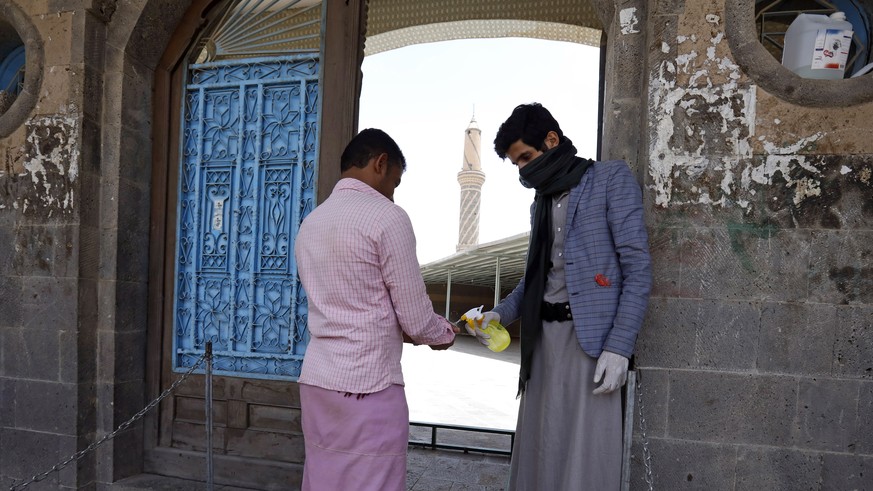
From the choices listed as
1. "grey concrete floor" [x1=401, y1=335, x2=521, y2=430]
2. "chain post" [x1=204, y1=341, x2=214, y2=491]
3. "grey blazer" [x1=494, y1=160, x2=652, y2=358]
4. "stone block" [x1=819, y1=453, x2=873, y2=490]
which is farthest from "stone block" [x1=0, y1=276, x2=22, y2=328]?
"stone block" [x1=819, y1=453, x2=873, y2=490]

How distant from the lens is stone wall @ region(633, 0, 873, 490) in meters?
2.16

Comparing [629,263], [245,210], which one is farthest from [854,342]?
[245,210]

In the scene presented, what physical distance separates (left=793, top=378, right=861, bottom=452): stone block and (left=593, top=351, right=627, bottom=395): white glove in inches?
36.4

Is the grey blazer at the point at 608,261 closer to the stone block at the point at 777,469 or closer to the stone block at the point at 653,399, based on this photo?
the stone block at the point at 653,399

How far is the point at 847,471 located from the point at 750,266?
36.5 inches

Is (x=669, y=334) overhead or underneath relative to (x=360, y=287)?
underneath

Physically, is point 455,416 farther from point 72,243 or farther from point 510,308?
point 72,243

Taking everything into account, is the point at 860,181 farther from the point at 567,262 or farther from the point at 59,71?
the point at 59,71

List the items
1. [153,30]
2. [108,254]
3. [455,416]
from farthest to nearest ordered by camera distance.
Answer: [455,416], [153,30], [108,254]

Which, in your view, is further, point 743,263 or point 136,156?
point 136,156

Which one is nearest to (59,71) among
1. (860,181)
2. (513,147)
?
(513,147)

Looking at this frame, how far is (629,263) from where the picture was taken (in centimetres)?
192

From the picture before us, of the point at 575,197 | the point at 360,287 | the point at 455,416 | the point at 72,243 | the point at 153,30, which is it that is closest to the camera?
the point at 360,287

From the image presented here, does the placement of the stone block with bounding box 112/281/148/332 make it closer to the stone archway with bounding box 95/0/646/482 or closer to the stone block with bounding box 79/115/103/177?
the stone archway with bounding box 95/0/646/482
